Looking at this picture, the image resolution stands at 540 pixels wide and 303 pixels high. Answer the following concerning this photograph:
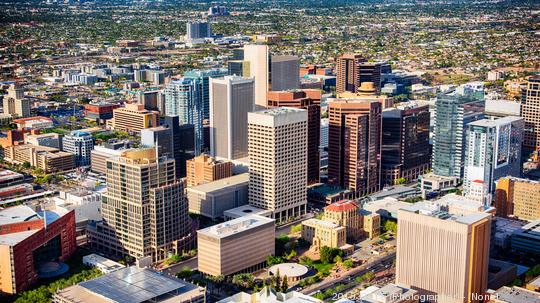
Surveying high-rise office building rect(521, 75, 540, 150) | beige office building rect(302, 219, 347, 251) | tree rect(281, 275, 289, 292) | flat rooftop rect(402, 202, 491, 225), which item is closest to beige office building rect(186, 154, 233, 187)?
beige office building rect(302, 219, 347, 251)

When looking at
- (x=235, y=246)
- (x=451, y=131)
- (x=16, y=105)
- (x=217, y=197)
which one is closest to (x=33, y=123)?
(x=16, y=105)

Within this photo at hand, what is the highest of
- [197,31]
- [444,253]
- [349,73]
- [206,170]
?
[197,31]

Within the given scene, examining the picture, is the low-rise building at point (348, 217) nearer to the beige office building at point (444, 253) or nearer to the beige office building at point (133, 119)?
the beige office building at point (444, 253)

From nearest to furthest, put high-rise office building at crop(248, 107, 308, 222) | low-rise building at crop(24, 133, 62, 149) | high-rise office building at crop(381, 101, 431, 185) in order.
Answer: high-rise office building at crop(248, 107, 308, 222) < high-rise office building at crop(381, 101, 431, 185) < low-rise building at crop(24, 133, 62, 149)

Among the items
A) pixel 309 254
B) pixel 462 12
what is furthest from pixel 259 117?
pixel 462 12

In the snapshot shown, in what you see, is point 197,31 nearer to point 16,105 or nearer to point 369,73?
point 369,73

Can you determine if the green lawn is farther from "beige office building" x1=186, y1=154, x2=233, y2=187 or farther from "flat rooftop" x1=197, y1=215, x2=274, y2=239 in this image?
"beige office building" x1=186, y1=154, x2=233, y2=187

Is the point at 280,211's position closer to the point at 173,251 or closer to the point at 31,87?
the point at 173,251
